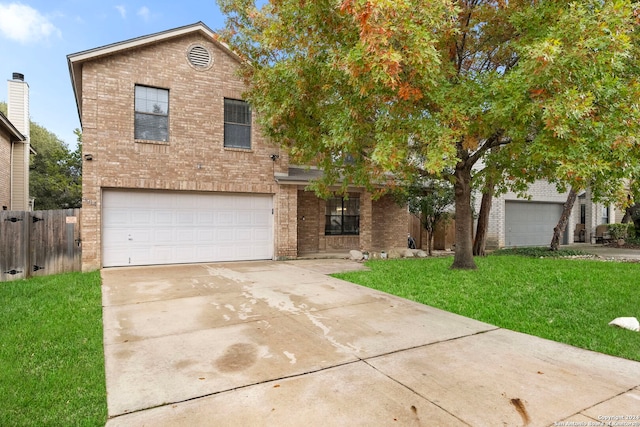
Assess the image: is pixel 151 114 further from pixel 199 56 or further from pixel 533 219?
pixel 533 219

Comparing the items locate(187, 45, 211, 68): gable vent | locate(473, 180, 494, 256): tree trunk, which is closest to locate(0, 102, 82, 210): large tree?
locate(187, 45, 211, 68): gable vent

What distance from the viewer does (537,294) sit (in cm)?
692

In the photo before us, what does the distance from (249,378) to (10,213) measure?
357 inches

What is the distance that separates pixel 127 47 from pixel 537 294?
1178 cm

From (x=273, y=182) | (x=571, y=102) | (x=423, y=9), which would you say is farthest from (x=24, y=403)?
(x=273, y=182)

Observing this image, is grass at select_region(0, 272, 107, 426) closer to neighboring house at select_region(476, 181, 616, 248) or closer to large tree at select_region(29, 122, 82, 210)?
neighboring house at select_region(476, 181, 616, 248)

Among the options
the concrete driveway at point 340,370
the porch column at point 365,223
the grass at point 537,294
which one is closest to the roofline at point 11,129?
the concrete driveway at point 340,370

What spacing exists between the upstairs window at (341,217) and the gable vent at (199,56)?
6.92 m

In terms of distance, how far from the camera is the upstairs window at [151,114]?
10.7 meters

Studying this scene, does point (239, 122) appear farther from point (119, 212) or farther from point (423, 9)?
point (423, 9)

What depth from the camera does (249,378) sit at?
3.53m

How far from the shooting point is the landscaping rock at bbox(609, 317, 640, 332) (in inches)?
195

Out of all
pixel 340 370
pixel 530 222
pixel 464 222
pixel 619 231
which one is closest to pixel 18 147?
pixel 464 222

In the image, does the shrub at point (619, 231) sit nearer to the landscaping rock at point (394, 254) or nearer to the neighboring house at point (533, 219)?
the neighboring house at point (533, 219)
